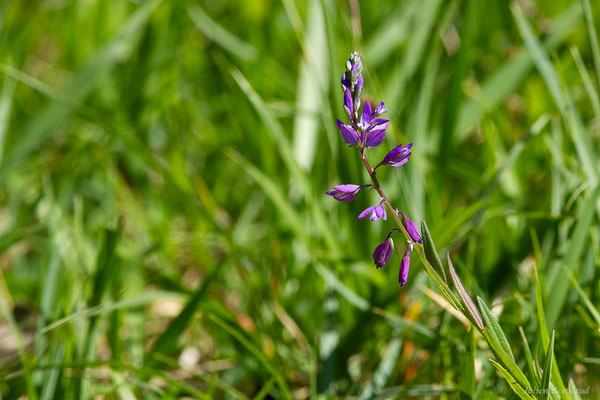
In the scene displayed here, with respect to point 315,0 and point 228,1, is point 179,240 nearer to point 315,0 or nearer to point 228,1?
point 315,0

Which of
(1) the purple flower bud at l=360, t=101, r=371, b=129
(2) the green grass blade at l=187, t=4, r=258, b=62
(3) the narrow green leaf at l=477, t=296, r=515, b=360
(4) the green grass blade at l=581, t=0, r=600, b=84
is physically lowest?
(3) the narrow green leaf at l=477, t=296, r=515, b=360

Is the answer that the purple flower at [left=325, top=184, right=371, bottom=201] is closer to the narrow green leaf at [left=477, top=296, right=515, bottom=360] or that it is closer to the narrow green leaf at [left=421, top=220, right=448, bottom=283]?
the narrow green leaf at [left=421, top=220, right=448, bottom=283]

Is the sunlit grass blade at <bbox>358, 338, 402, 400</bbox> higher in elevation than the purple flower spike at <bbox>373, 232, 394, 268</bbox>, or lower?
lower

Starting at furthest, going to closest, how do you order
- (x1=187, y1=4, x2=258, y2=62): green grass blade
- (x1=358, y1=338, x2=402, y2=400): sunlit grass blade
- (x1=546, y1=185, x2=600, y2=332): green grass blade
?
(x1=187, y1=4, x2=258, y2=62): green grass blade < (x1=358, y1=338, x2=402, y2=400): sunlit grass blade < (x1=546, y1=185, x2=600, y2=332): green grass blade

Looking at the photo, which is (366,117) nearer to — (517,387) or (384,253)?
(384,253)

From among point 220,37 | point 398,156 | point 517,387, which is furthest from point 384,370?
point 220,37

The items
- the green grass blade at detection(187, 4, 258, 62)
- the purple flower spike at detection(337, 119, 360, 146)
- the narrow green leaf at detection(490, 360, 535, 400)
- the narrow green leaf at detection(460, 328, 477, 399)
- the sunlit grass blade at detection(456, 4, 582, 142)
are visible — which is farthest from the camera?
the green grass blade at detection(187, 4, 258, 62)

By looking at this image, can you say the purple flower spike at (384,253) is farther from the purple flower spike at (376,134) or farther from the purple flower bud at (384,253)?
the purple flower spike at (376,134)

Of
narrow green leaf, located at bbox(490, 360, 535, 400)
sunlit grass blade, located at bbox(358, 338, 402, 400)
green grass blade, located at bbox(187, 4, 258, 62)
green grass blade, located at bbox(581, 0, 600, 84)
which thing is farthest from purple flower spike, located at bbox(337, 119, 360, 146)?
green grass blade, located at bbox(187, 4, 258, 62)

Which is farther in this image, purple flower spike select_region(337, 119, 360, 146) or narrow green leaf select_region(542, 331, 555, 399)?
narrow green leaf select_region(542, 331, 555, 399)
